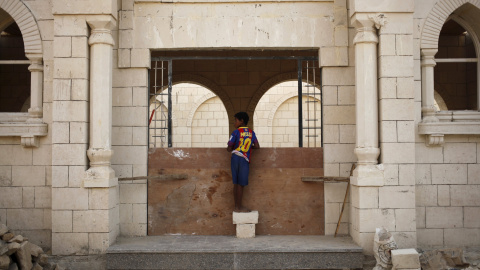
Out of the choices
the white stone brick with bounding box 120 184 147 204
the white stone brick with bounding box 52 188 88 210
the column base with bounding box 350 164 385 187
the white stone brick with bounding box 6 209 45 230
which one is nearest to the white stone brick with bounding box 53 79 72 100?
the white stone brick with bounding box 52 188 88 210

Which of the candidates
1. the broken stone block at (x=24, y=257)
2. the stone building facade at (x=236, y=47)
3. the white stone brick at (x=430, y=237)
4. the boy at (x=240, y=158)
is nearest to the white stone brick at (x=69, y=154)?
the stone building facade at (x=236, y=47)

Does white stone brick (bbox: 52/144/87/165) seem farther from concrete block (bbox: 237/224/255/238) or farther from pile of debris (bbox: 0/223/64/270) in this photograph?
concrete block (bbox: 237/224/255/238)

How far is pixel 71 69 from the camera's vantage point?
20.2 feet

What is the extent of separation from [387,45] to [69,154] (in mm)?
4606

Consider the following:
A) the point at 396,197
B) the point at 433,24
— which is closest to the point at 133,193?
the point at 396,197

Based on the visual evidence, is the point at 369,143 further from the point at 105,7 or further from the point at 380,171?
the point at 105,7

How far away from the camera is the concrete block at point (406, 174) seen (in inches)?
238

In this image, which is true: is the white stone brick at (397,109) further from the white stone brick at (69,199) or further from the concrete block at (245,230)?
the white stone brick at (69,199)

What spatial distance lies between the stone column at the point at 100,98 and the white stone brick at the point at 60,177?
342mm

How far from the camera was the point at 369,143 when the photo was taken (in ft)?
20.0

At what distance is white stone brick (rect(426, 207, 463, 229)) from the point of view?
639 cm

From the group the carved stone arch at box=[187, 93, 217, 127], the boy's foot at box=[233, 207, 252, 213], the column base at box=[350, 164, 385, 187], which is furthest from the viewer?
the carved stone arch at box=[187, 93, 217, 127]

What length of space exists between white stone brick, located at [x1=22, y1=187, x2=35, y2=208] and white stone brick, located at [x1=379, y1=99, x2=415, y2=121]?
5.06m

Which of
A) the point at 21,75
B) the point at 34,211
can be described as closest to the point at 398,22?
the point at 34,211
